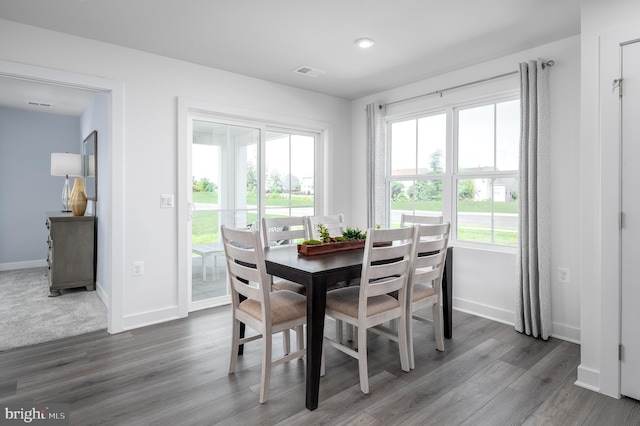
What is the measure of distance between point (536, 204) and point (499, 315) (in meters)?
1.11

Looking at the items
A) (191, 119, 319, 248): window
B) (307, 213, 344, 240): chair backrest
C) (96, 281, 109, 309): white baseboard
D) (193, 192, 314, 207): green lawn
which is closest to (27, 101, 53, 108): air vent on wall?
(96, 281, 109, 309): white baseboard

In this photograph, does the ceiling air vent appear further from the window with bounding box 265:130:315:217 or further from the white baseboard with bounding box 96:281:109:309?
the white baseboard with bounding box 96:281:109:309

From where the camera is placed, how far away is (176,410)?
1993mm

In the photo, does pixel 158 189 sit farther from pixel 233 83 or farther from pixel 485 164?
pixel 485 164

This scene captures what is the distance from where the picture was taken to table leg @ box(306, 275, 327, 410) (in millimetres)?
1989

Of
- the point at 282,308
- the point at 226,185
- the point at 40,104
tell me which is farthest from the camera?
the point at 40,104

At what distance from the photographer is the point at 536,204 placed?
3.05 m

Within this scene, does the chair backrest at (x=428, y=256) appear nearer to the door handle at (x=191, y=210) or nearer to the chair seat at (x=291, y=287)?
the chair seat at (x=291, y=287)

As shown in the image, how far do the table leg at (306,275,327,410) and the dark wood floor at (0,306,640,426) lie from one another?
0.34 feet

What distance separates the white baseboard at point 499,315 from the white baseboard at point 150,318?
111 inches

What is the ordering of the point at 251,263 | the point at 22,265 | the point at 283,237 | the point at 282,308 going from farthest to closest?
1. the point at 22,265
2. the point at 283,237
3. the point at 282,308
4. the point at 251,263

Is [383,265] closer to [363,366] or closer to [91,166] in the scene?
[363,366]

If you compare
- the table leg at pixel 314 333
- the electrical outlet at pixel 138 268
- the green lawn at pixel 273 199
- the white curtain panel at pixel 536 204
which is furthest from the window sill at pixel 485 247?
the electrical outlet at pixel 138 268

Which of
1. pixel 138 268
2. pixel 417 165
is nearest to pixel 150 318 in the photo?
pixel 138 268
